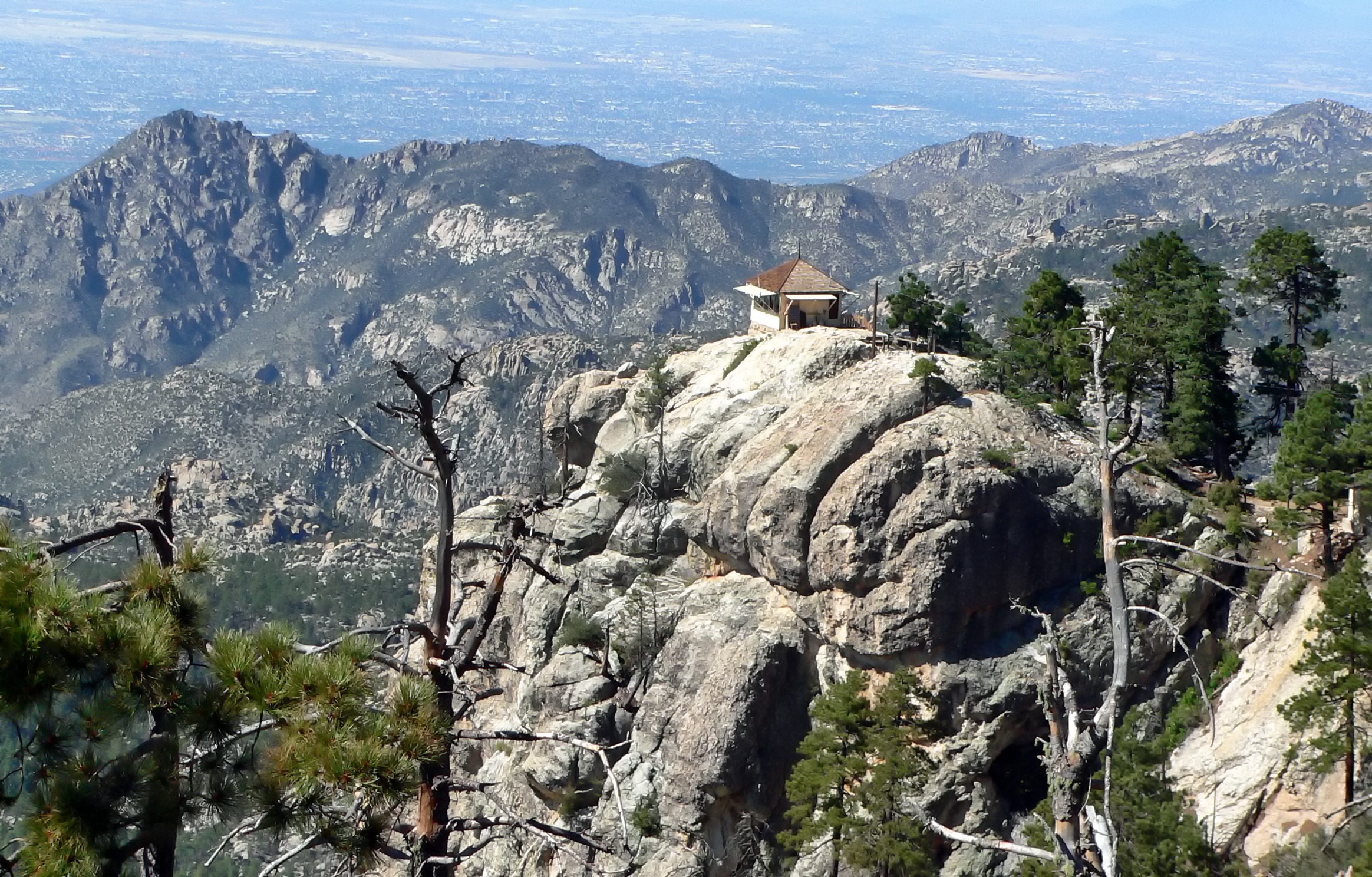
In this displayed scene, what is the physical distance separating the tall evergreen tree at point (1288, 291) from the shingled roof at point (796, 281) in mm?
17504

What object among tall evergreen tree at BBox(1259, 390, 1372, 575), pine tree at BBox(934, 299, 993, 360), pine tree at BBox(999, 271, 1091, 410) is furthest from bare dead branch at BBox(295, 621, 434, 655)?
pine tree at BBox(934, 299, 993, 360)

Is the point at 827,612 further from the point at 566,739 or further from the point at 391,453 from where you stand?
the point at 391,453

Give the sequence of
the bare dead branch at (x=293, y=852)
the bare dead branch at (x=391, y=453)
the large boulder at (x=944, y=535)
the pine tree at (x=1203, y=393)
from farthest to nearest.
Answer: the pine tree at (x=1203, y=393) < the large boulder at (x=944, y=535) < the bare dead branch at (x=391, y=453) < the bare dead branch at (x=293, y=852)

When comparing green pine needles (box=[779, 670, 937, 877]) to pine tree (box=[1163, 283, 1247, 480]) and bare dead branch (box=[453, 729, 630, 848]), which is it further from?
bare dead branch (box=[453, 729, 630, 848])

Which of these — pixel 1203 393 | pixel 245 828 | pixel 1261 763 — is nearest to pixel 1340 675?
pixel 1261 763

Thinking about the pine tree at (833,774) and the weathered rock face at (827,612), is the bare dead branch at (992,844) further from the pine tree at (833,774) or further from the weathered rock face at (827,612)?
the weathered rock face at (827,612)

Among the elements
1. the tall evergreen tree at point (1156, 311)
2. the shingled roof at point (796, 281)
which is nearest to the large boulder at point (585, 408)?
the shingled roof at point (796, 281)

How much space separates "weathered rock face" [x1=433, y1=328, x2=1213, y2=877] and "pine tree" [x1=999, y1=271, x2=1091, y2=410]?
9.55ft

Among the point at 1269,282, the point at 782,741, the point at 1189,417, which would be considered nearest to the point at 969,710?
the point at 782,741

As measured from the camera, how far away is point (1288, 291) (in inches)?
2111

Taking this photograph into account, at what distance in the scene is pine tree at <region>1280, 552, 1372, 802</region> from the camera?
28766 millimetres

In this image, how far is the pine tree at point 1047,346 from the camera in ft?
159

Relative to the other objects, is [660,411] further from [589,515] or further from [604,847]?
[604,847]

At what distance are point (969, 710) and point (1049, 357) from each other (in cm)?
1591
